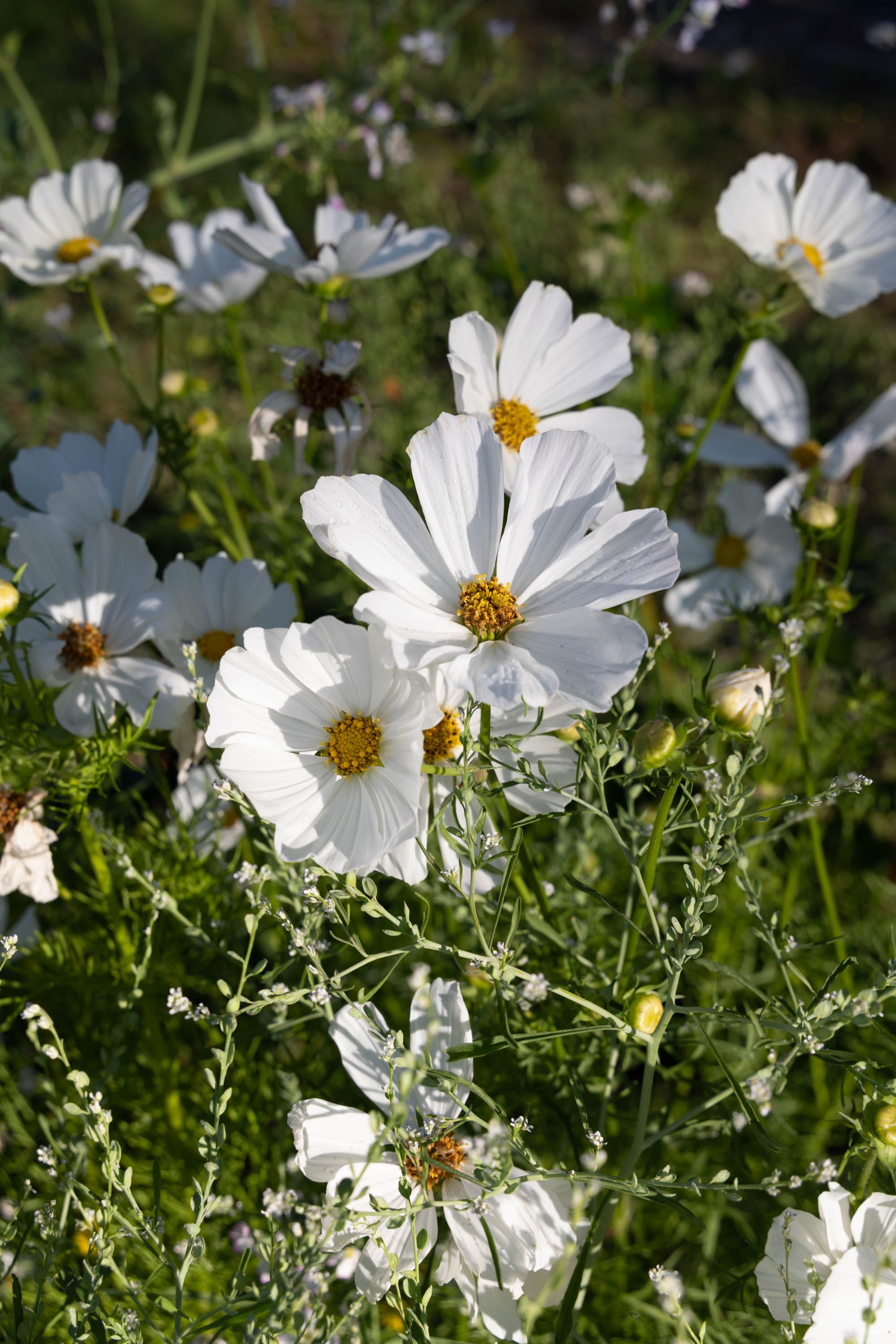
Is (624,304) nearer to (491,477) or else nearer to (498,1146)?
(491,477)

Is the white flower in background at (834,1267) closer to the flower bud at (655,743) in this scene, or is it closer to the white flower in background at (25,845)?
the flower bud at (655,743)

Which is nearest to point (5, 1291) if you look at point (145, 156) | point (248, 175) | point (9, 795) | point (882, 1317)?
point (9, 795)

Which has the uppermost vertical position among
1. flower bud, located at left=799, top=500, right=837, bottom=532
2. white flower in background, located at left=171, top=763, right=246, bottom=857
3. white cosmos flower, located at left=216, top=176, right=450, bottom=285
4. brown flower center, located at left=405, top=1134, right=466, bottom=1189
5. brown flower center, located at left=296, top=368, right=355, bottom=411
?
white cosmos flower, located at left=216, top=176, right=450, bottom=285

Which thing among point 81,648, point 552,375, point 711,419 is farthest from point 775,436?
point 81,648

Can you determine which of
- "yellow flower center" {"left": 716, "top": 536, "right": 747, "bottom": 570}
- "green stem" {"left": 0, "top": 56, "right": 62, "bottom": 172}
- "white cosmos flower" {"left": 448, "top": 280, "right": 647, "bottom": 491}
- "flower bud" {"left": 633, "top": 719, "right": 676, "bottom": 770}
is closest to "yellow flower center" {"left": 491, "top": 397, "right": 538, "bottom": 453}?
"white cosmos flower" {"left": 448, "top": 280, "right": 647, "bottom": 491}

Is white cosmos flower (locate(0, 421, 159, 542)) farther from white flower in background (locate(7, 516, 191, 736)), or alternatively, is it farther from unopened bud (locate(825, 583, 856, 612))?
unopened bud (locate(825, 583, 856, 612))

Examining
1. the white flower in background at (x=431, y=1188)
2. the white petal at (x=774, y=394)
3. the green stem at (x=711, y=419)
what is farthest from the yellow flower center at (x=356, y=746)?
the white petal at (x=774, y=394)
